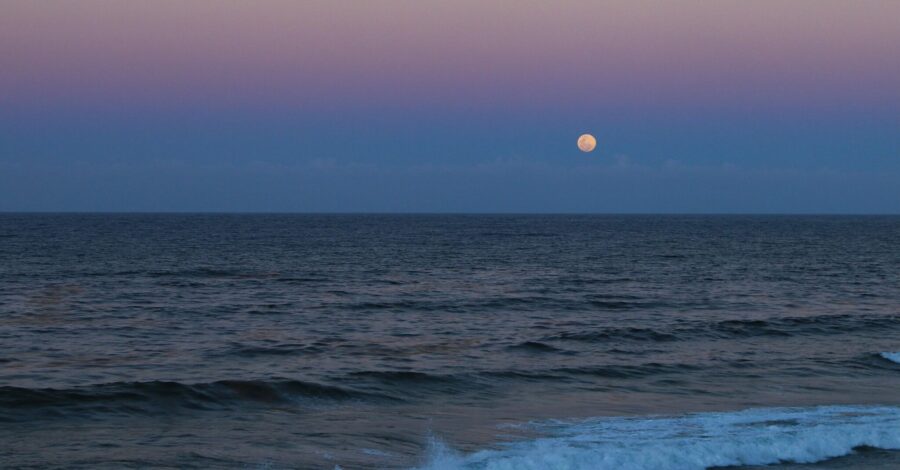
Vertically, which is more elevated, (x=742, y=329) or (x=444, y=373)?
(x=742, y=329)

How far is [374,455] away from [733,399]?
9.05m

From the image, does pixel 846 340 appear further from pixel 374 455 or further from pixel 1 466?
pixel 1 466

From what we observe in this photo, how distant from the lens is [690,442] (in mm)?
15383

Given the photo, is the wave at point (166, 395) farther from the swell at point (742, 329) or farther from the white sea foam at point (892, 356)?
the white sea foam at point (892, 356)

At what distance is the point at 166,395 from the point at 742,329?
63.8 feet

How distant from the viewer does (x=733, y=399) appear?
1956 centimetres

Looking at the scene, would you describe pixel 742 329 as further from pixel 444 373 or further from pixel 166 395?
pixel 166 395

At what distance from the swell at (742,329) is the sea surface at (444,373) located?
12cm

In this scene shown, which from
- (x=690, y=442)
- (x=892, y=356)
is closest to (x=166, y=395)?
(x=690, y=442)

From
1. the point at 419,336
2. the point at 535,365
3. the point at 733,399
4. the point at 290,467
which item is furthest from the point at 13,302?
the point at 733,399

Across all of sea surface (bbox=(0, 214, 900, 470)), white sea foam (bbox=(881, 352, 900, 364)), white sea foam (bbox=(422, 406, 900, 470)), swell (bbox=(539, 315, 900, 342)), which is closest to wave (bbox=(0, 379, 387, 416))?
sea surface (bbox=(0, 214, 900, 470))

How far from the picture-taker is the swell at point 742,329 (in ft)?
91.9

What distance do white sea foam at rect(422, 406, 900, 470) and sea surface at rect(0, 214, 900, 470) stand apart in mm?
50

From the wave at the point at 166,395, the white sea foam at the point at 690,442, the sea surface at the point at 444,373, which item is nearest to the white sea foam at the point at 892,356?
the sea surface at the point at 444,373
